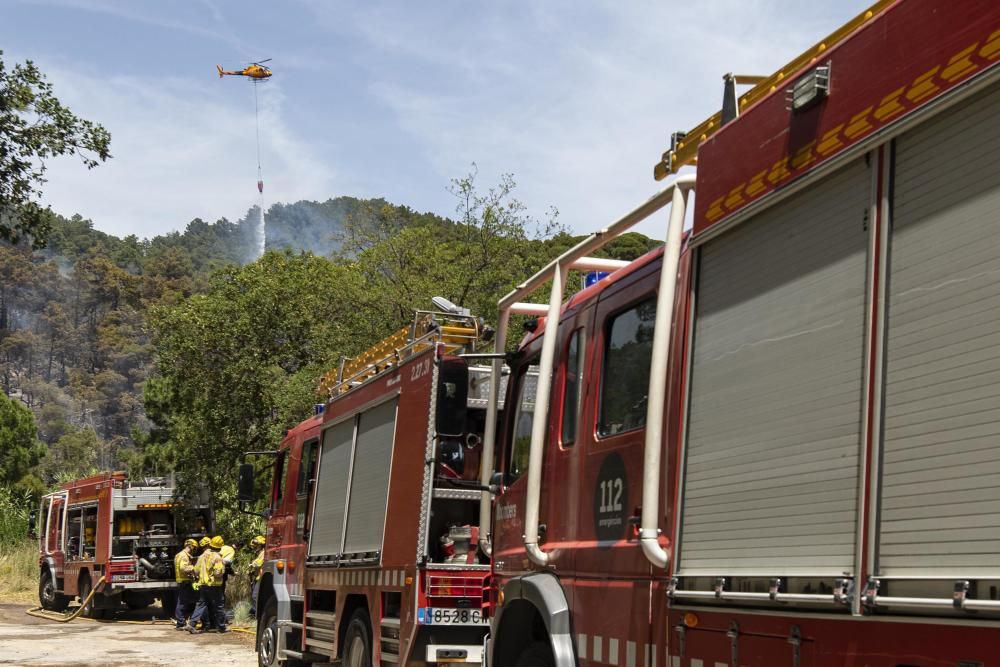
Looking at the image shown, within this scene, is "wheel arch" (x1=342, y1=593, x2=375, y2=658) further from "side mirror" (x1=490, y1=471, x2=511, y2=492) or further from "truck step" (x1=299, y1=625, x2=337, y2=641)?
"side mirror" (x1=490, y1=471, x2=511, y2=492)

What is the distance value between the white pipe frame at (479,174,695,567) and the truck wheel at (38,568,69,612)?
22875 millimetres

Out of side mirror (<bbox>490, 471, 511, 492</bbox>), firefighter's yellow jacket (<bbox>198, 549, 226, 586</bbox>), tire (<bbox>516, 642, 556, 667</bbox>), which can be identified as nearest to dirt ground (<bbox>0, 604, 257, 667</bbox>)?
firefighter's yellow jacket (<bbox>198, 549, 226, 586</bbox>)

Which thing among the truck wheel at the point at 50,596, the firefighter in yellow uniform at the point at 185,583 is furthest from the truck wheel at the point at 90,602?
the firefighter in yellow uniform at the point at 185,583

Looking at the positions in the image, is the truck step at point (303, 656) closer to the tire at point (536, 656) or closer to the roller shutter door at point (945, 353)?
the tire at point (536, 656)

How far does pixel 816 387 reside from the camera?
3.85m

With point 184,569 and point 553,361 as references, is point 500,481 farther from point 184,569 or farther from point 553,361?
point 184,569

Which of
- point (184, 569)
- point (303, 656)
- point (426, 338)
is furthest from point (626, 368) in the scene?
point (184, 569)

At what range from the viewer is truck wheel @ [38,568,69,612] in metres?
27.6

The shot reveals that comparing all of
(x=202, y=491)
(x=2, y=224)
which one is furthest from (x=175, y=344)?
(x=2, y=224)

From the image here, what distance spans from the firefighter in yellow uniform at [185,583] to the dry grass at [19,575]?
11.7 metres

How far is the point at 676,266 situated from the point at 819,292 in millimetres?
936

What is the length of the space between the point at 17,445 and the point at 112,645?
158 feet

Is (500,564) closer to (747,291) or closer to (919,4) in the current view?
(747,291)

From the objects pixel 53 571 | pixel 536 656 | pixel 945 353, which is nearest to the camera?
pixel 945 353
